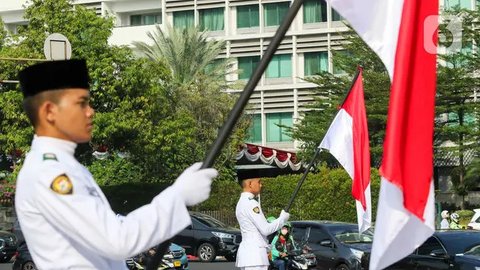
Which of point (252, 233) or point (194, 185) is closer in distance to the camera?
point (194, 185)

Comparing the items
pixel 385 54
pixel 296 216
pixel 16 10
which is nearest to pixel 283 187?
pixel 296 216

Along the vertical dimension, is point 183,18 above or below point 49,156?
above

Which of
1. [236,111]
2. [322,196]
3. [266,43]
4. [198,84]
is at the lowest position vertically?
[322,196]

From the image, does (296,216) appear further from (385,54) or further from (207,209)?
(385,54)

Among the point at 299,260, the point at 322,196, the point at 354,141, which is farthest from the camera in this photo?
the point at 322,196

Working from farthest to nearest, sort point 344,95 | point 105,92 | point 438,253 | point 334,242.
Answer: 1. point 344,95
2. point 105,92
3. point 334,242
4. point 438,253

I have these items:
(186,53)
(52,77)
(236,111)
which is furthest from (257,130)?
(52,77)

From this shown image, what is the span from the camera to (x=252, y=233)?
11891 millimetres

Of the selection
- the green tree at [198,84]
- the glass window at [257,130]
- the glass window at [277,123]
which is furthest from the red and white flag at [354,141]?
the glass window at [257,130]

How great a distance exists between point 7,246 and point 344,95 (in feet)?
58.1

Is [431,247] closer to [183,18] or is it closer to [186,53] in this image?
[186,53]

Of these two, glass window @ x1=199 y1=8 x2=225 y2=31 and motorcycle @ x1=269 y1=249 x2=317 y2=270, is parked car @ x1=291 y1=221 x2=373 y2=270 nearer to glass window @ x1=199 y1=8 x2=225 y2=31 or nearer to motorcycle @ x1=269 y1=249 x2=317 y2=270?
motorcycle @ x1=269 y1=249 x2=317 y2=270

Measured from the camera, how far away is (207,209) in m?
42.1

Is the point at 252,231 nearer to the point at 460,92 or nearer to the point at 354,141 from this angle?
the point at 354,141
